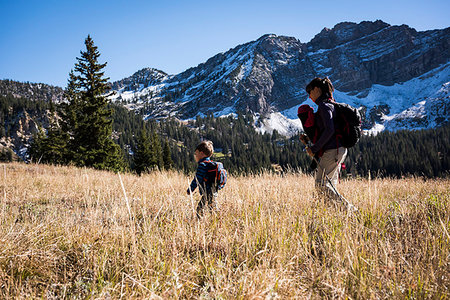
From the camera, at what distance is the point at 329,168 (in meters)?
3.78

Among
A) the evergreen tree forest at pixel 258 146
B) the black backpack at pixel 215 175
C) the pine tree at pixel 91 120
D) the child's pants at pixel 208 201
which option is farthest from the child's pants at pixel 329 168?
the evergreen tree forest at pixel 258 146

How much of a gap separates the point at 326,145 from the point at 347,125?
1.43ft

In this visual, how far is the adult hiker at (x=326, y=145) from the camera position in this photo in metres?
3.46

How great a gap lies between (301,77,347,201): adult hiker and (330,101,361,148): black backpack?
8 cm

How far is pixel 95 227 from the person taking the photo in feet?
8.71

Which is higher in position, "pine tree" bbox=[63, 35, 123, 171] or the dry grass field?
"pine tree" bbox=[63, 35, 123, 171]

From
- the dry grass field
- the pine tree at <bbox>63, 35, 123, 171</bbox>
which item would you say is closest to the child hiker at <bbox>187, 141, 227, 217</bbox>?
the dry grass field

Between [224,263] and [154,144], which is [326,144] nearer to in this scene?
→ [224,263]

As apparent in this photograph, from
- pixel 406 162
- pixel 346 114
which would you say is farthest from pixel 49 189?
pixel 406 162

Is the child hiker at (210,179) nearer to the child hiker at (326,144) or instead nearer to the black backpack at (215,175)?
the black backpack at (215,175)

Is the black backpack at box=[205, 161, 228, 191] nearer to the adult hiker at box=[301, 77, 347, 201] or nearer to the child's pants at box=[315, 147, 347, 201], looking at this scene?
the adult hiker at box=[301, 77, 347, 201]

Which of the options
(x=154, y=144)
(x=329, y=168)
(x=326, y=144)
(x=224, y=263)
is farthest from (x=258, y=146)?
(x=224, y=263)

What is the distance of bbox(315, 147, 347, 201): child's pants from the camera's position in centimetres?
361

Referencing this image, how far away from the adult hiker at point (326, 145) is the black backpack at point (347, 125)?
3.1 inches
